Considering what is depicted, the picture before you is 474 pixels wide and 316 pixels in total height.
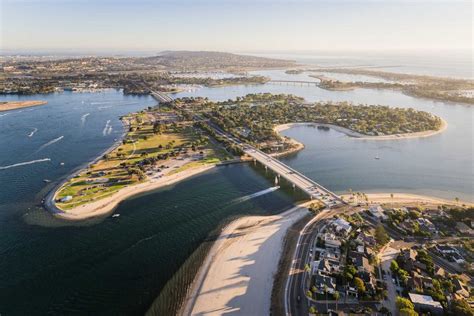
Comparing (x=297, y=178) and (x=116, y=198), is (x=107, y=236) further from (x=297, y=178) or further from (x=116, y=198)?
(x=297, y=178)

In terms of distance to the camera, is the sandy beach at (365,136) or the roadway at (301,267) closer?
the roadway at (301,267)

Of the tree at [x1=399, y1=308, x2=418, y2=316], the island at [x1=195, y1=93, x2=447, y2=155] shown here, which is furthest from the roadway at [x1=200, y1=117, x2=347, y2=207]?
the tree at [x1=399, y1=308, x2=418, y2=316]

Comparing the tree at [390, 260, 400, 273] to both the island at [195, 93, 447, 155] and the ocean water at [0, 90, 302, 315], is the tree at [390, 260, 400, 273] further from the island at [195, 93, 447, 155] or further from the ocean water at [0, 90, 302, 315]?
the island at [195, 93, 447, 155]

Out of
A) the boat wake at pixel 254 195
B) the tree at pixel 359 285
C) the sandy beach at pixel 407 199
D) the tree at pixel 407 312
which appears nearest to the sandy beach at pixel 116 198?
the boat wake at pixel 254 195

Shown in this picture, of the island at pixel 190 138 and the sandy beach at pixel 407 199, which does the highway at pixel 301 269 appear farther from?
the island at pixel 190 138

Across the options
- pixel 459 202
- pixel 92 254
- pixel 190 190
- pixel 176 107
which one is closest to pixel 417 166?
pixel 459 202
